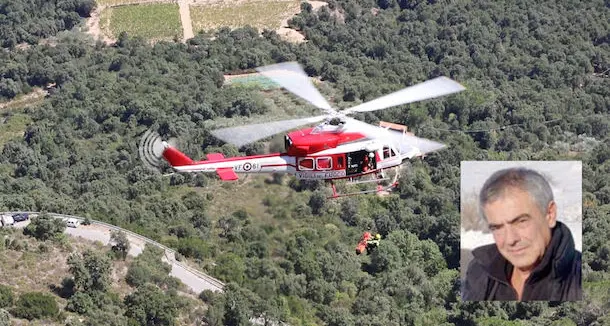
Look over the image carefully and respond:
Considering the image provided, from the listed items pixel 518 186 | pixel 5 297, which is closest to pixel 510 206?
pixel 518 186

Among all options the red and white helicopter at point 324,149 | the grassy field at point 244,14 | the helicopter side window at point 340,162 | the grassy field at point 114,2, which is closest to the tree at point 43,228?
the red and white helicopter at point 324,149

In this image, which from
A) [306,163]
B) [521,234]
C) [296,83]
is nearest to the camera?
[296,83]

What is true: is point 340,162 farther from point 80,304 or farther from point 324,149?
point 80,304

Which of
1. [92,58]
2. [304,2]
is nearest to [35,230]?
[92,58]

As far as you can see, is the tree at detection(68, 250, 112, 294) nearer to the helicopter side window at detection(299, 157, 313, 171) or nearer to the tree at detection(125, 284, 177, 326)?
the tree at detection(125, 284, 177, 326)

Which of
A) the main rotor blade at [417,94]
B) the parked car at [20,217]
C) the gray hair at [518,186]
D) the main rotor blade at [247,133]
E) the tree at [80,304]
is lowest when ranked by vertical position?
the tree at [80,304]

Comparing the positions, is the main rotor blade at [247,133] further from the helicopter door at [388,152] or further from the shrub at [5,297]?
the shrub at [5,297]
